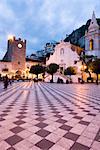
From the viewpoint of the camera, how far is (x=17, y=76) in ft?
192

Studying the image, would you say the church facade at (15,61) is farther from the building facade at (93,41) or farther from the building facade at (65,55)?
the building facade at (93,41)

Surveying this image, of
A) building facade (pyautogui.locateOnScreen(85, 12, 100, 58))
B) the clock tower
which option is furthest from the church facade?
building facade (pyautogui.locateOnScreen(85, 12, 100, 58))

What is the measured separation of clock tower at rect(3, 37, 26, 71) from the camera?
6116cm

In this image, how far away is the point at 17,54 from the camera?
61.8 metres

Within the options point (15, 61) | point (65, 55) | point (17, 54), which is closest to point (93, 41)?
point (65, 55)

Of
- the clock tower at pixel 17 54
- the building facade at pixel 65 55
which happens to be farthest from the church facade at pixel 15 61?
the building facade at pixel 65 55

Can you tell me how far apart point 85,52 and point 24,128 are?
53029 millimetres

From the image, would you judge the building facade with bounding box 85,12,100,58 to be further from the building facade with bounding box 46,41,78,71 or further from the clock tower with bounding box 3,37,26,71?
the clock tower with bounding box 3,37,26,71

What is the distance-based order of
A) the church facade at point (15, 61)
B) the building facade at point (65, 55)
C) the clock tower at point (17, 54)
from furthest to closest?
the clock tower at point (17, 54), the church facade at point (15, 61), the building facade at point (65, 55)

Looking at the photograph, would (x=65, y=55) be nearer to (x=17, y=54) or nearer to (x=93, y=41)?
(x=93, y=41)

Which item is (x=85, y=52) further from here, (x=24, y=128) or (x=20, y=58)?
(x=24, y=128)

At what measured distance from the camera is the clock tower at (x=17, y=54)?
61.2m

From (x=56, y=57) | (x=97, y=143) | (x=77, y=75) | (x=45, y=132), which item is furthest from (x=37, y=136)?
(x=56, y=57)

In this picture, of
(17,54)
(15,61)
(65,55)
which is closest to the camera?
(65,55)
